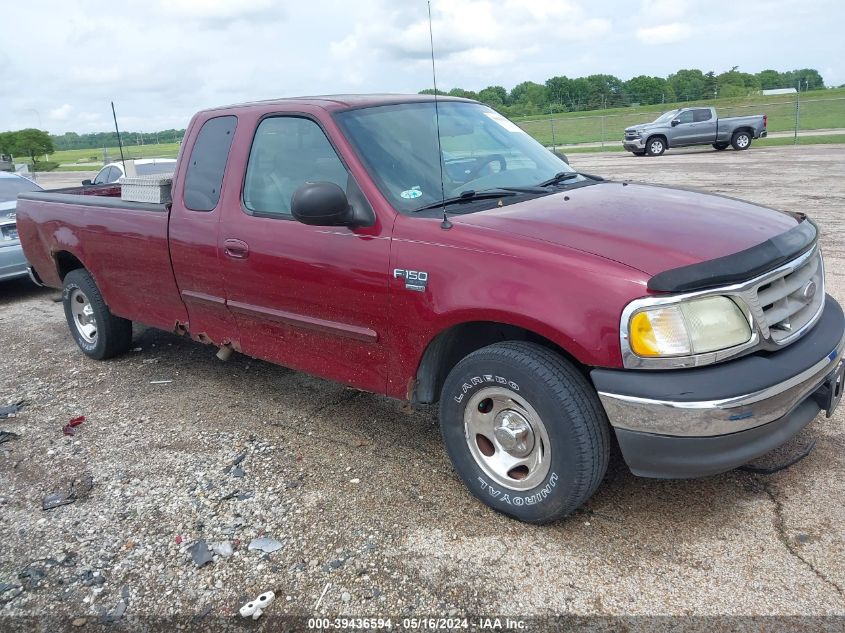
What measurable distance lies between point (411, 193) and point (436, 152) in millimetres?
420

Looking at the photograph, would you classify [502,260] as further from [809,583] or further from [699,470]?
[809,583]

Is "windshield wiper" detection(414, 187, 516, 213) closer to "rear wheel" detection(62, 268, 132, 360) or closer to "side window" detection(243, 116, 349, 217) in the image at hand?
"side window" detection(243, 116, 349, 217)

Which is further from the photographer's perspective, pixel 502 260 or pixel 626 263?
pixel 502 260

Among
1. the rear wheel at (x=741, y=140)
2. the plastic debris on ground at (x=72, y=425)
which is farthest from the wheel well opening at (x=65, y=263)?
the rear wheel at (x=741, y=140)

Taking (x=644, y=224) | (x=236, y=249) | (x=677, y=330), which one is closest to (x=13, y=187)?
(x=236, y=249)

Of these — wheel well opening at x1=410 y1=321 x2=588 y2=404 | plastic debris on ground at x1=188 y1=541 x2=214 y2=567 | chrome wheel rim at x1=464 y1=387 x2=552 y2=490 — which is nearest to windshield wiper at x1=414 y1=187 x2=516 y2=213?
wheel well opening at x1=410 y1=321 x2=588 y2=404

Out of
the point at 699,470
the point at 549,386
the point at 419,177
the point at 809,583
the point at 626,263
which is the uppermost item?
the point at 419,177

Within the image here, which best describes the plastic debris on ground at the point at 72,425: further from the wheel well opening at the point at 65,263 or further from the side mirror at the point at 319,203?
the side mirror at the point at 319,203

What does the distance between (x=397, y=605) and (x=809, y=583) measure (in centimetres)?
157

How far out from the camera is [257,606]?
2.84 metres

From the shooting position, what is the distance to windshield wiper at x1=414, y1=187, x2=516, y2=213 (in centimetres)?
358

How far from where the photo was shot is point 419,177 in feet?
12.2

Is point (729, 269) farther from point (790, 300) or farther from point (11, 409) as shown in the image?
point (11, 409)

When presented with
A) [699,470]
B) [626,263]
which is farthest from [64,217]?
[699,470]
